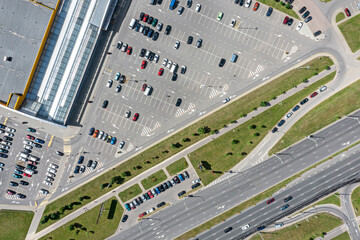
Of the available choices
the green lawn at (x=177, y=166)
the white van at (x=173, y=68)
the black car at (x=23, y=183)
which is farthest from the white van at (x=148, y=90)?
the black car at (x=23, y=183)

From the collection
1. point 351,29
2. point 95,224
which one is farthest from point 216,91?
point 95,224

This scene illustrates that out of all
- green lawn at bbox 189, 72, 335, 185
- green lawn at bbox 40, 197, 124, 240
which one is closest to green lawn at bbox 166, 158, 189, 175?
green lawn at bbox 189, 72, 335, 185

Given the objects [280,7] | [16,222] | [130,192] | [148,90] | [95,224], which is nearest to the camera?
[280,7]

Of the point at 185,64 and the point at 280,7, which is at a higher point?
the point at 280,7

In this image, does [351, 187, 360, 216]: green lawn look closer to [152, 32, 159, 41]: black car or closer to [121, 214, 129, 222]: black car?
[121, 214, 129, 222]: black car

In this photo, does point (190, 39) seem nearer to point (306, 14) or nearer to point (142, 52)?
point (142, 52)

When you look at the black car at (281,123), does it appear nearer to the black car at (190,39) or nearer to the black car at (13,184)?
the black car at (190,39)
